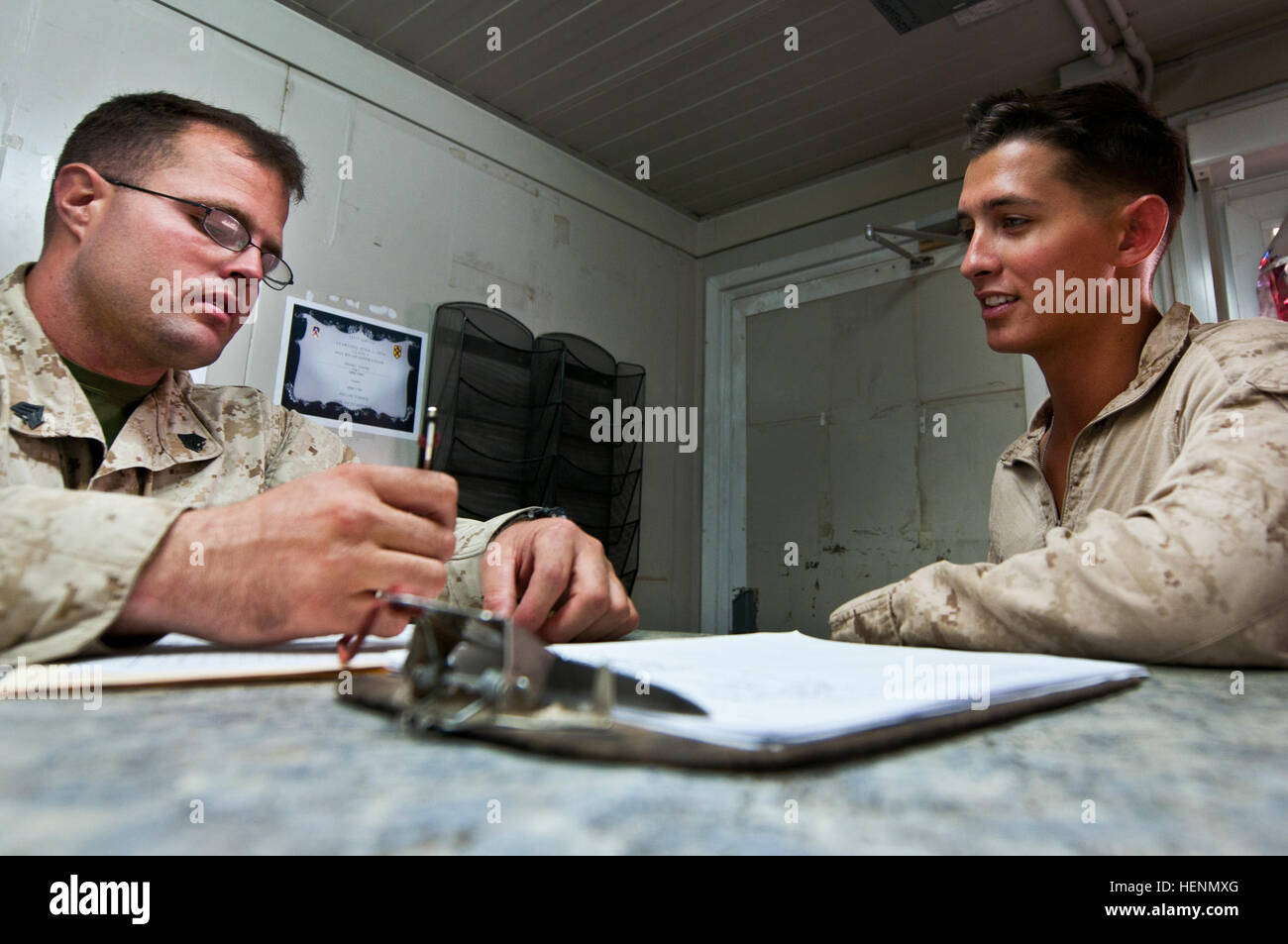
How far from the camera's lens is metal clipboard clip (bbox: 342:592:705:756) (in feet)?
0.90

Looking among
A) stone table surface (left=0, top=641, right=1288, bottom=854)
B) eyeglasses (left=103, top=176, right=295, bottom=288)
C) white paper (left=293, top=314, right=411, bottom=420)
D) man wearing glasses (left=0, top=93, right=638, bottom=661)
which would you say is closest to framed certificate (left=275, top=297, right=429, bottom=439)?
white paper (left=293, top=314, right=411, bottom=420)

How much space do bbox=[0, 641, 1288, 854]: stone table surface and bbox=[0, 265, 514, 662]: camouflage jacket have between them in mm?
125

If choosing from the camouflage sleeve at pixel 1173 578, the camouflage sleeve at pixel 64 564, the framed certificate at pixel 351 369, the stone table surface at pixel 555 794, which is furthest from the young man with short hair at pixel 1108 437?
the framed certificate at pixel 351 369

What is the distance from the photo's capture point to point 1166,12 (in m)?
1.97

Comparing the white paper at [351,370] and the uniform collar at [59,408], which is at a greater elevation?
the white paper at [351,370]

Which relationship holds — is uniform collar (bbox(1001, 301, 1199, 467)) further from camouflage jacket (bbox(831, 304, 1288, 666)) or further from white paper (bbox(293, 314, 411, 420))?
white paper (bbox(293, 314, 411, 420))

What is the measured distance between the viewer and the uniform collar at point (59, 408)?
0.91 metres

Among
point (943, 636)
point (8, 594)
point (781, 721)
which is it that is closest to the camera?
point (781, 721)

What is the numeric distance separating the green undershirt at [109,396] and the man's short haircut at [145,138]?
0.29 metres

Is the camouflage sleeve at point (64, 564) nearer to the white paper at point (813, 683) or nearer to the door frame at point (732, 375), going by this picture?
the white paper at point (813, 683)

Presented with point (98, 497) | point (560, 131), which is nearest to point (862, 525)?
point (560, 131)

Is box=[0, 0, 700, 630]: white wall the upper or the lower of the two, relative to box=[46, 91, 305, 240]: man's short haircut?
upper
